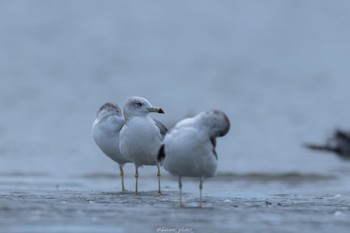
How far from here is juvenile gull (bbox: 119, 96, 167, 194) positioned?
13227mm

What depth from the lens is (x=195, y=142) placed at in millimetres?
11039

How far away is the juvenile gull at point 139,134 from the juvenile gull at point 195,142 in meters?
1.90

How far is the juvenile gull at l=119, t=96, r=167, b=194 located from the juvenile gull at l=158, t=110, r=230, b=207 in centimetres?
190

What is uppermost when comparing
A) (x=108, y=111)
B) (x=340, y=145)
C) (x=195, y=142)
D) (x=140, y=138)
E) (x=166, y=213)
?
(x=340, y=145)

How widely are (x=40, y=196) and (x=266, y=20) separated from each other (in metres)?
57.5

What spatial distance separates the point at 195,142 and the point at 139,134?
227cm

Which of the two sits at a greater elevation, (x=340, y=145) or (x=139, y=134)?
(x=340, y=145)

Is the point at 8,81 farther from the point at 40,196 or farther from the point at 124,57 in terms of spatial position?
the point at 40,196

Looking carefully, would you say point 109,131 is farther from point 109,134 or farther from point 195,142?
point 195,142

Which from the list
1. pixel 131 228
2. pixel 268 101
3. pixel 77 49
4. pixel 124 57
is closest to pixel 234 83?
pixel 268 101

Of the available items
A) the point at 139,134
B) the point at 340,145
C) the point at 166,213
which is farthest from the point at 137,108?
the point at 340,145

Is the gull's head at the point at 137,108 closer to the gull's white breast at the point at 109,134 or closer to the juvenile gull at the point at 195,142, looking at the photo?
the gull's white breast at the point at 109,134

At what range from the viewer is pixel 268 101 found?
127ft

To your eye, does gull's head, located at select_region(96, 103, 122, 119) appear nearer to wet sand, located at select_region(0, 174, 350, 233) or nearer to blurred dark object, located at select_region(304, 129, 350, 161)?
wet sand, located at select_region(0, 174, 350, 233)
